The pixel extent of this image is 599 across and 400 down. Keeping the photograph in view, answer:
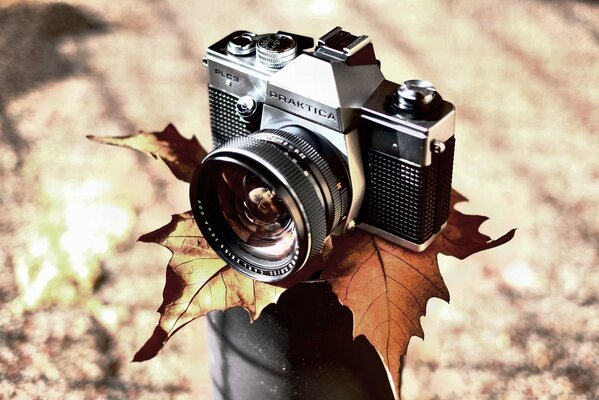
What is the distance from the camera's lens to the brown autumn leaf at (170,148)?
43.9 inches

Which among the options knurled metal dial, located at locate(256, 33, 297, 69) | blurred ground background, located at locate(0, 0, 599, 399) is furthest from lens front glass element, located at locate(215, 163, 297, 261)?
blurred ground background, located at locate(0, 0, 599, 399)

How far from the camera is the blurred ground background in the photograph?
4.54 ft

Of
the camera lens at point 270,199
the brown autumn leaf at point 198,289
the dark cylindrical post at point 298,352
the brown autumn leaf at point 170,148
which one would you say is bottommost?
the dark cylindrical post at point 298,352

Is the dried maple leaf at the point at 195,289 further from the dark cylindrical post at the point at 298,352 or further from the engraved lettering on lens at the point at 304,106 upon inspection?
the engraved lettering on lens at the point at 304,106

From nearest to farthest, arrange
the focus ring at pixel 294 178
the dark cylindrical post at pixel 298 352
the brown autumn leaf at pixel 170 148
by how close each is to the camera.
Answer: the focus ring at pixel 294 178, the dark cylindrical post at pixel 298 352, the brown autumn leaf at pixel 170 148

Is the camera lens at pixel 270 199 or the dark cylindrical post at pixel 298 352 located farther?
the dark cylindrical post at pixel 298 352

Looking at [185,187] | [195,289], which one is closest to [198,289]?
[195,289]

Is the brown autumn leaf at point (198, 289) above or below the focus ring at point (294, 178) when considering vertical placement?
below

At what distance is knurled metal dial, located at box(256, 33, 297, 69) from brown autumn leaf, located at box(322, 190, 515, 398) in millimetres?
199

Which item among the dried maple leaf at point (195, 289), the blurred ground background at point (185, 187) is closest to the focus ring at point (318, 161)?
the dried maple leaf at point (195, 289)

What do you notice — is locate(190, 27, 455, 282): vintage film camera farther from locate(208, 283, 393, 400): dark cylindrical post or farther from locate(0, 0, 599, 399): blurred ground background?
locate(0, 0, 599, 399): blurred ground background

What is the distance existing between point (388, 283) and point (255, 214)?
16 centimetres

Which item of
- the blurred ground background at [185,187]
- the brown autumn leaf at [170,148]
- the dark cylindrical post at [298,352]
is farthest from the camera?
the blurred ground background at [185,187]

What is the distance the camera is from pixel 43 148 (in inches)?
68.2
